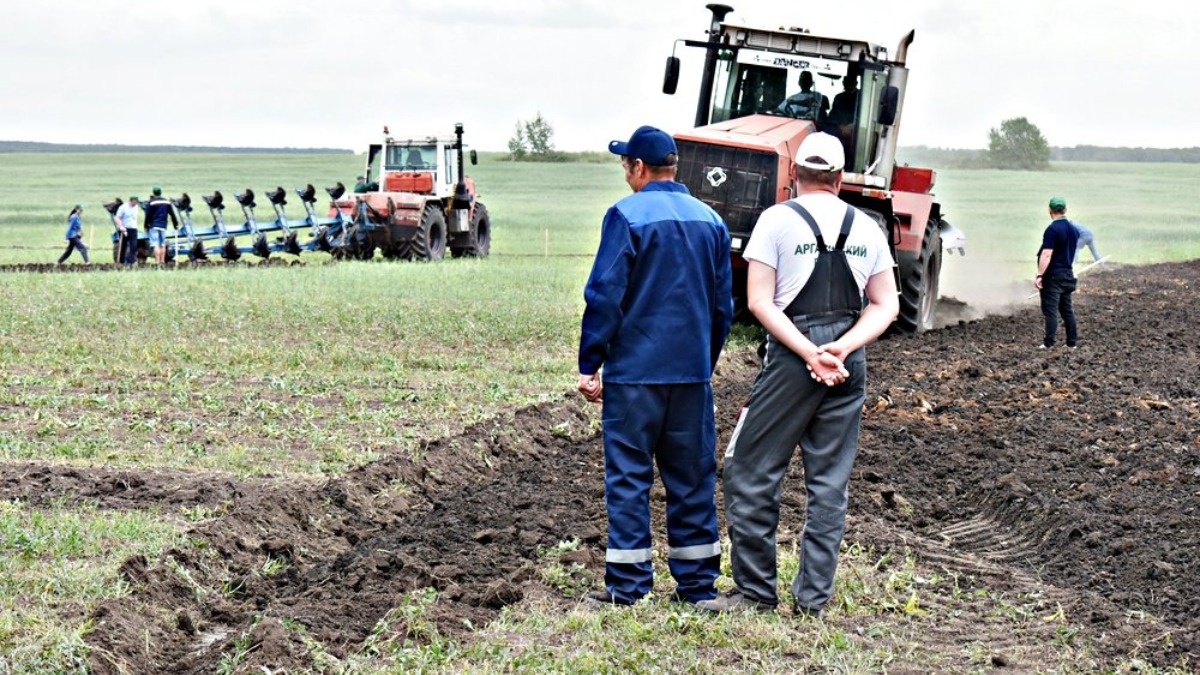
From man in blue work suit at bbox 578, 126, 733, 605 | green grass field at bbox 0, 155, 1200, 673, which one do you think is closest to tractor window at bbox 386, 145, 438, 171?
green grass field at bbox 0, 155, 1200, 673

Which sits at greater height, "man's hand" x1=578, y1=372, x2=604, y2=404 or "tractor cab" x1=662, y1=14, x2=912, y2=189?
"tractor cab" x1=662, y1=14, x2=912, y2=189

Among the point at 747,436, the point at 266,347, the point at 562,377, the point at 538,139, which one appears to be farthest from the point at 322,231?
the point at 538,139

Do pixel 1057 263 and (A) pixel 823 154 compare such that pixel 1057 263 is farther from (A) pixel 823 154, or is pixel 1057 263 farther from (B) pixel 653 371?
(B) pixel 653 371

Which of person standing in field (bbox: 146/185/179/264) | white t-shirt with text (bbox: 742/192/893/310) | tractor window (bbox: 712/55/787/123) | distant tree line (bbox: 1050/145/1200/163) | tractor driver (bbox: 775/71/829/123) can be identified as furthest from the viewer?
distant tree line (bbox: 1050/145/1200/163)

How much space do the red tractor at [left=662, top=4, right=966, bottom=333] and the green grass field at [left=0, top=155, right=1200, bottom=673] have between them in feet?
8.48

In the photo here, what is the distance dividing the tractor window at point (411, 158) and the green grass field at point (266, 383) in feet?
8.13

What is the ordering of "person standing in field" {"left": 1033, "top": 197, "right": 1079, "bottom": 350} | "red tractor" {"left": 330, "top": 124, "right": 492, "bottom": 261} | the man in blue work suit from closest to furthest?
1. the man in blue work suit
2. "person standing in field" {"left": 1033, "top": 197, "right": 1079, "bottom": 350}
3. "red tractor" {"left": 330, "top": 124, "right": 492, "bottom": 261}

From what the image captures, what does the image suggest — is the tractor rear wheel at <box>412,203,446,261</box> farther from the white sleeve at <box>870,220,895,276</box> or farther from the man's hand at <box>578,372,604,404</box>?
the white sleeve at <box>870,220,895,276</box>

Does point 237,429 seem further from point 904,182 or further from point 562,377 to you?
point 904,182

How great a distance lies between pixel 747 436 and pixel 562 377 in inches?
331

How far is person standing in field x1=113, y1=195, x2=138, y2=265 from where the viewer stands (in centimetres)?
3075

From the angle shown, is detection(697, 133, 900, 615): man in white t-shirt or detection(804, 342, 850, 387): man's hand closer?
detection(804, 342, 850, 387): man's hand

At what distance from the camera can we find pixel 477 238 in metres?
36.8

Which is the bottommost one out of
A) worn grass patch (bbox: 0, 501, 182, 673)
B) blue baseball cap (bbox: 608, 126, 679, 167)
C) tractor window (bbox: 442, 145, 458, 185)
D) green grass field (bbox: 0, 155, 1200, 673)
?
green grass field (bbox: 0, 155, 1200, 673)
